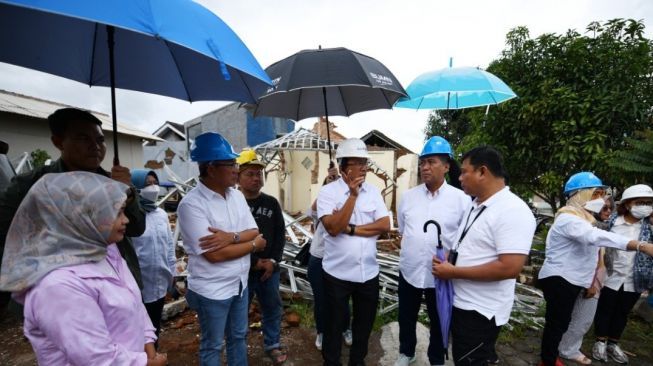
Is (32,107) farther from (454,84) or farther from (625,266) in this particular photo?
(625,266)

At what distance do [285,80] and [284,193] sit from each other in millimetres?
11768

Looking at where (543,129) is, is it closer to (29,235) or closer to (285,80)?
(285,80)

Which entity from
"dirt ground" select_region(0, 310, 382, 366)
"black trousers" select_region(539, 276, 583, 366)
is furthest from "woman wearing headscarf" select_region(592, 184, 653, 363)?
"dirt ground" select_region(0, 310, 382, 366)

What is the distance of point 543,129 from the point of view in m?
5.93

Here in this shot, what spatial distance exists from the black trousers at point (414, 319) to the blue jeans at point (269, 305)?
1.29 metres

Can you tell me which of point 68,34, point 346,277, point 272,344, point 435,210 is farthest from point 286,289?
point 68,34

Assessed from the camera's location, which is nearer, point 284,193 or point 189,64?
point 189,64

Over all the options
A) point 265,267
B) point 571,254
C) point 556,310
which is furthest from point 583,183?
point 265,267

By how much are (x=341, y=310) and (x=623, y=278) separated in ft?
10.3

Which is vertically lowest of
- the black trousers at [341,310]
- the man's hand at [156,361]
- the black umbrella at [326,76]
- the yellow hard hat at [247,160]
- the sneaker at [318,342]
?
the sneaker at [318,342]

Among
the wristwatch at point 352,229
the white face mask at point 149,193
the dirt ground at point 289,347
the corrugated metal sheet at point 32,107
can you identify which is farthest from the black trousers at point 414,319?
the corrugated metal sheet at point 32,107

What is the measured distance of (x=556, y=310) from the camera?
9.56 feet

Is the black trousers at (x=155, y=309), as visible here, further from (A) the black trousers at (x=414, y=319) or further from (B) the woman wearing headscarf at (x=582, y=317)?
(B) the woman wearing headscarf at (x=582, y=317)

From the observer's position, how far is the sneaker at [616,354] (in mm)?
3422
